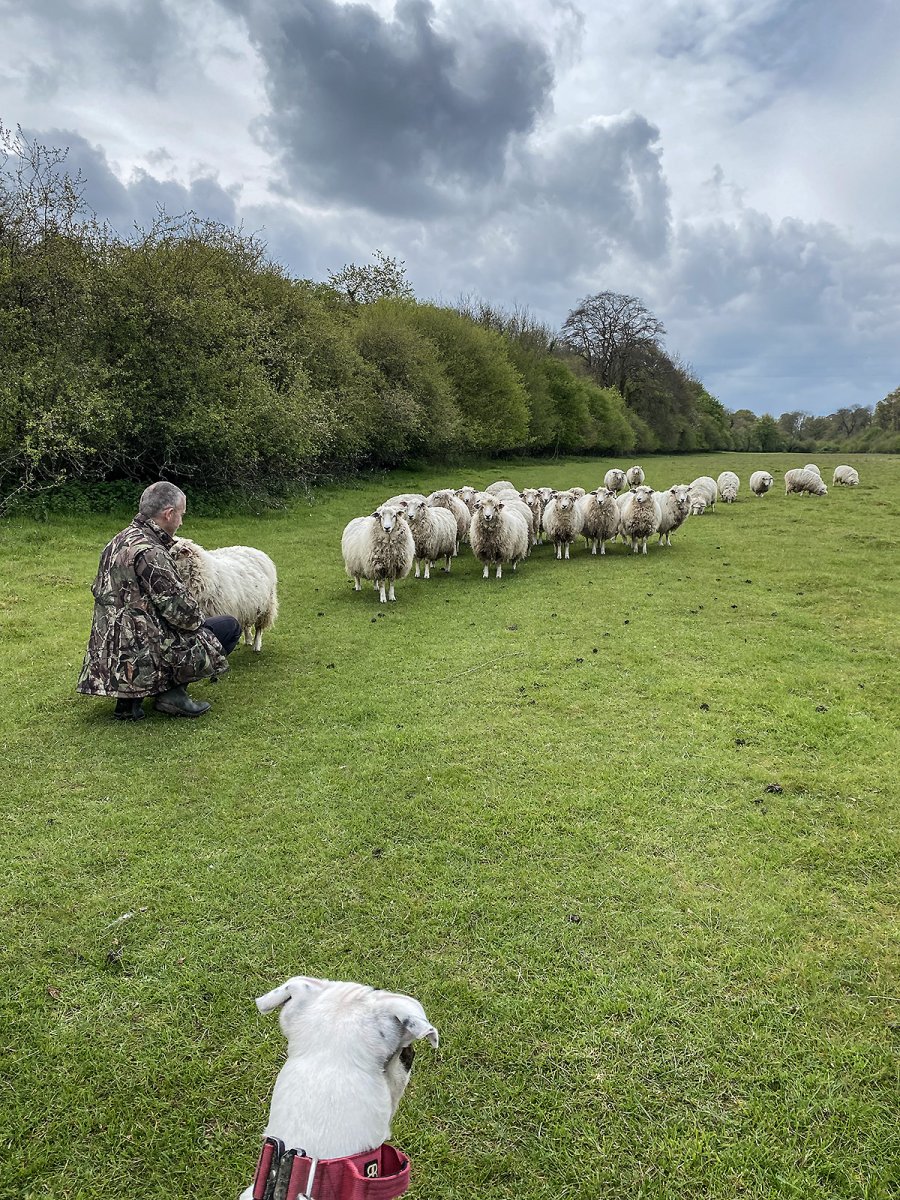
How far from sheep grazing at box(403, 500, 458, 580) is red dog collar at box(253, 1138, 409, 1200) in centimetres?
1176

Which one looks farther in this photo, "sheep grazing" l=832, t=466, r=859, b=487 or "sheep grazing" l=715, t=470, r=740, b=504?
"sheep grazing" l=832, t=466, r=859, b=487

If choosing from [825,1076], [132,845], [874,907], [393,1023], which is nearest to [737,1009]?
[825,1076]

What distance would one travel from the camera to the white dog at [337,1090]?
159 centimetres

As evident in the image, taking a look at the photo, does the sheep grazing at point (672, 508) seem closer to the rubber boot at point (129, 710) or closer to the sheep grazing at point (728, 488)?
the sheep grazing at point (728, 488)

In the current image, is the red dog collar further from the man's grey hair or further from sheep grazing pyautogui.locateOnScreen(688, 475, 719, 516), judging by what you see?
sheep grazing pyautogui.locateOnScreen(688, 475, 719, 516)

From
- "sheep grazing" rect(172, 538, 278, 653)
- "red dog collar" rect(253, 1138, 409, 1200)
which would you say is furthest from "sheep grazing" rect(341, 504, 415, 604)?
"red dog collar" rect(253, 1138, 409, 1200)

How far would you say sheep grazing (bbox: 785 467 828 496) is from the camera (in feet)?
97.1

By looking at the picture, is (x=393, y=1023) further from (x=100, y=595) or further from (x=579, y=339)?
(x=579, y=339)

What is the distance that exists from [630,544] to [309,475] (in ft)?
41.3

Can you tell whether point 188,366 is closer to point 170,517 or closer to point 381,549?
point 381,549

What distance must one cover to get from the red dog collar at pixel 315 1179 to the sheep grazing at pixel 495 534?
480 inches

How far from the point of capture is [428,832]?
4.53 meters

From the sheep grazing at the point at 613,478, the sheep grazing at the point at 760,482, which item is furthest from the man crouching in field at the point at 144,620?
the sheep grazing at the point at 760,482

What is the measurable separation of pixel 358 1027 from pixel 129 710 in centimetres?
533
